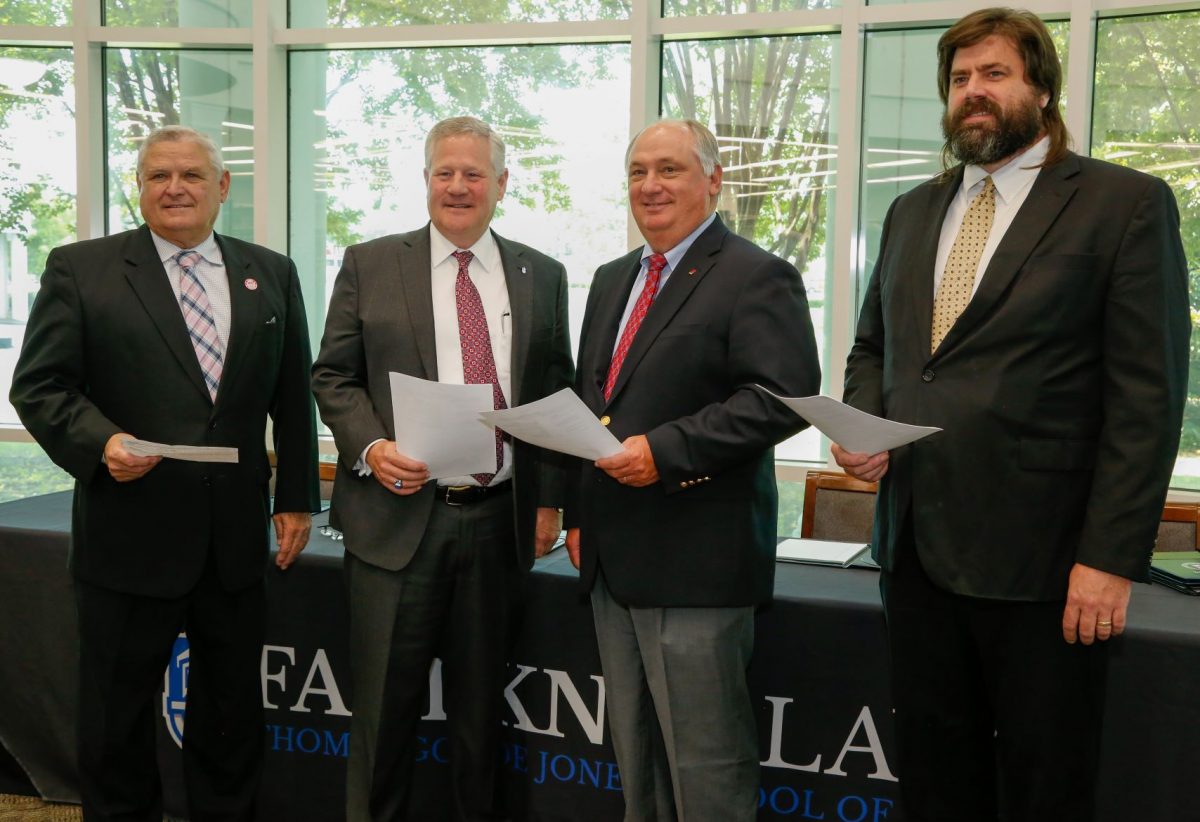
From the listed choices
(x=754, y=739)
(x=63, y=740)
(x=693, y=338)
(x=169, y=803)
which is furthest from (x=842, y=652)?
(x=63, y=740)

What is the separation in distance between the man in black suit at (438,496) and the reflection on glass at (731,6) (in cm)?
260

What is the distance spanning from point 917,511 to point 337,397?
1258 mm

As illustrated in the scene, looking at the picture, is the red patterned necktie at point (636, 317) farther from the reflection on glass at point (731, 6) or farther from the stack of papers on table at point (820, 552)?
the reflection on glass at point (731, 6)

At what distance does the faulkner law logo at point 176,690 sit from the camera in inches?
112

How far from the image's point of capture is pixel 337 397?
7.57ft

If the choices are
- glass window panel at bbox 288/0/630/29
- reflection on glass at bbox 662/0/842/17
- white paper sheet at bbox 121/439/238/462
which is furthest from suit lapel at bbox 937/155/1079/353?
glass window panel at bbox 288/0/630/29

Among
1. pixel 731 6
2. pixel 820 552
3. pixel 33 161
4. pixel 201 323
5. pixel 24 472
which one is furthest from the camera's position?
pixel 24 472

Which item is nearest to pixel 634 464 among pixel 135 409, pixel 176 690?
pixel 135 409

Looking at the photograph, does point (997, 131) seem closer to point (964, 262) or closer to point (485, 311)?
point (964, 262)

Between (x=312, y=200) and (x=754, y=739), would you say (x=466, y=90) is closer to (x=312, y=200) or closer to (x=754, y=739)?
(x=312, y=200)

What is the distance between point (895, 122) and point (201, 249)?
10.3ft

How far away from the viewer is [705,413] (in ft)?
6.59

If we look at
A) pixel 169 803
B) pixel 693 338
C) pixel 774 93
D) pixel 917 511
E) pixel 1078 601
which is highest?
pixel 774 93

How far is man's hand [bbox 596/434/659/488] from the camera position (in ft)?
6.51
